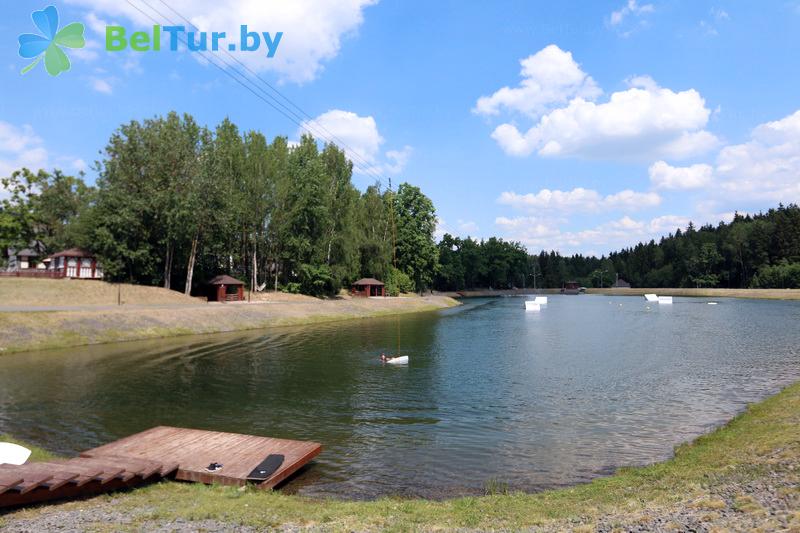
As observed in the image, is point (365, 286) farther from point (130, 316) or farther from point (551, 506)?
point (551, 506)

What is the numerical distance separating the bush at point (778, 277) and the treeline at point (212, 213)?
12818 centimetres

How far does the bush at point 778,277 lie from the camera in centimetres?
15488

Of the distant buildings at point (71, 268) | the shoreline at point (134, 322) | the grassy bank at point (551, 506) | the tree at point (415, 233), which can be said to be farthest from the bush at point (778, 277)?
the distant buildings at point (71, 268)

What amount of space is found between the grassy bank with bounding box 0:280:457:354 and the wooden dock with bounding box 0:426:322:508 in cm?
3064

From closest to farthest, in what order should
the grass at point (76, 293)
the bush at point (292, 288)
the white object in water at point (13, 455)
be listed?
the white object in water at point (13, 455) < the grass at point (76, 293) < the bush at point (292, 288)

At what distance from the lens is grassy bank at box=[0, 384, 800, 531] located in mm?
9531

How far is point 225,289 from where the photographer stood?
79.7m

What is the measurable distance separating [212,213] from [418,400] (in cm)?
6290

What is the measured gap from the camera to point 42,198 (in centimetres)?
10181

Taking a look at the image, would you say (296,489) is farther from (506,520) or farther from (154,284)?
(154,284)

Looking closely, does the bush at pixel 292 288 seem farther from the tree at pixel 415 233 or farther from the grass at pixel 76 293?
the tree at pixel 415 233

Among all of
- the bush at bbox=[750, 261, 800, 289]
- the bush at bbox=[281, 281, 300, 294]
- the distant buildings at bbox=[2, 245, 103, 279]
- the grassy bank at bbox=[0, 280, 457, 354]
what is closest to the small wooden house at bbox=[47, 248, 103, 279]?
the distant buildings at bbox=[2, 245, 103, 279]

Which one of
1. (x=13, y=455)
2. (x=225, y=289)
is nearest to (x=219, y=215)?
(x=225, y=289)

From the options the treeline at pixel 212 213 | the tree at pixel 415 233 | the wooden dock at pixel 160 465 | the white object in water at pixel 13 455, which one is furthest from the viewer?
the tree at pixel 415 233
